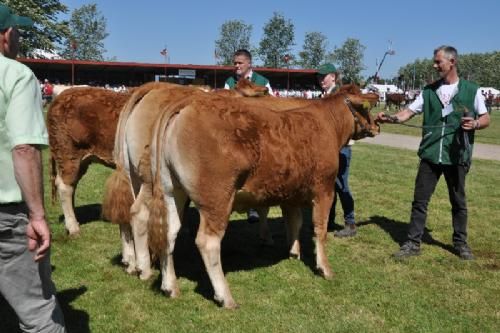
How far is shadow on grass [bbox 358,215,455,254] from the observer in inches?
262

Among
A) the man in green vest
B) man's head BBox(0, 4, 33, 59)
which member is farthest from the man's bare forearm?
the man in green vest

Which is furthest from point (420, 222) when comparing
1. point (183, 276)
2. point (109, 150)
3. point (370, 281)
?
point (109, 150)

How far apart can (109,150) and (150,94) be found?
164 cm

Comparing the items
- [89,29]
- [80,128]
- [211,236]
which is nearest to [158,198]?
[211,236]

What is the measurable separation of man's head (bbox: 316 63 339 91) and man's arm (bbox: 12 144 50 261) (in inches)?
181

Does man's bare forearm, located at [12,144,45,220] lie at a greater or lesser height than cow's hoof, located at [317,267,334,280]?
greater

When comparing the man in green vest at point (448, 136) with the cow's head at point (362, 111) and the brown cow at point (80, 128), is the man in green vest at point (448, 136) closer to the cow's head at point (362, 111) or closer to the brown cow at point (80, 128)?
the cow's head at point (362, 111)

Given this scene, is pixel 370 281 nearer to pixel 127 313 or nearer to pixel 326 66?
pixel 127 313

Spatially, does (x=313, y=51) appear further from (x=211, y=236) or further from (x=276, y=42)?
(x=211, y=236)

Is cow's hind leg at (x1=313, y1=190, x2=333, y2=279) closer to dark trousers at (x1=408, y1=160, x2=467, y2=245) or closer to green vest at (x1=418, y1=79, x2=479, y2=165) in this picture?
dark trousers at (x1=408, y1=160, x2=467, y2=245)

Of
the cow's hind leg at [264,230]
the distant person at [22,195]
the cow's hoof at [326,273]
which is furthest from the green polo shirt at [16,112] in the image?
the cow's hind leg at [264,230]

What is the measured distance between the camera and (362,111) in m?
5.75

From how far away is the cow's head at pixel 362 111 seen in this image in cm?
564

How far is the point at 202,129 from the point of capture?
4223 millimetres
